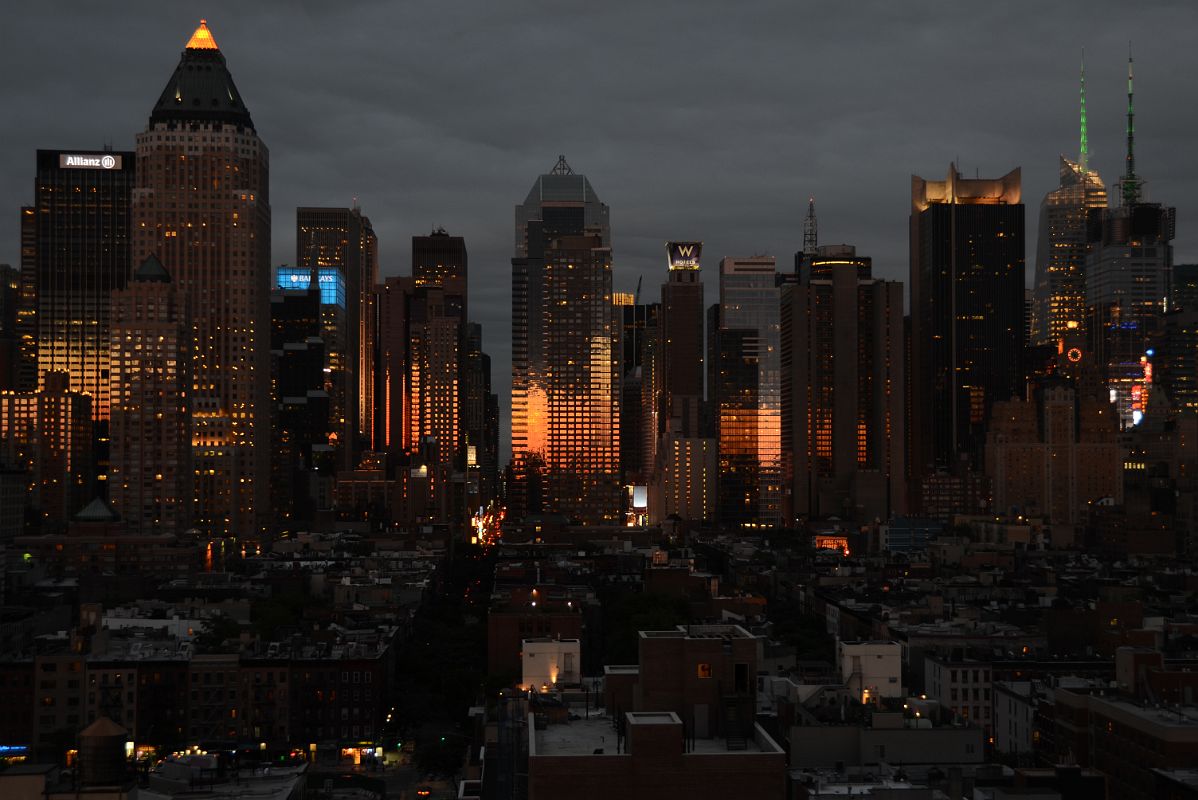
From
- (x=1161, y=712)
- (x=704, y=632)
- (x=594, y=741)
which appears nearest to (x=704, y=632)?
(x=704, y=632)

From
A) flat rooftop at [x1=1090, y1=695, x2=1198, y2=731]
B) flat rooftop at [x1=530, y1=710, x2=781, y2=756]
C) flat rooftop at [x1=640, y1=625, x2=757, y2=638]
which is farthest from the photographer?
flat rooftop at [x1=1090, y1=695, x2=1198, y2=731]

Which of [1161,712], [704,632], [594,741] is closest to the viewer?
[594,741]

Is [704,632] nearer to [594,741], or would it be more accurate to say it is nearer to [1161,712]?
[594,741]

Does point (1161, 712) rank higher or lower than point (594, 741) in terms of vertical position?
lower

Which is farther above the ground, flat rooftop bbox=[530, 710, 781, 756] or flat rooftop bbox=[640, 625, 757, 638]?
flat rooftop bbox=[640, 625, 757, 638]

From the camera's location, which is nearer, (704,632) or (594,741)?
(594,741)

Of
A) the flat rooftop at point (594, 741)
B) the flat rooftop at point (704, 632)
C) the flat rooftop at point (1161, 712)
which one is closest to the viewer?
the flat rooftop at point (594, 741)

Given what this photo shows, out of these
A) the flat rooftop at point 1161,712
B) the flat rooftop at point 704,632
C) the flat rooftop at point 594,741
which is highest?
the flat rooftop at point 704,632

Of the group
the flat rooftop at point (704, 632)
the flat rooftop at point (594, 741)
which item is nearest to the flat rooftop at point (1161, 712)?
the flat rooftop at point (704, 632)

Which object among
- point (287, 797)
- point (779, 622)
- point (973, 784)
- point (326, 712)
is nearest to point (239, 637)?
point (326, 712)

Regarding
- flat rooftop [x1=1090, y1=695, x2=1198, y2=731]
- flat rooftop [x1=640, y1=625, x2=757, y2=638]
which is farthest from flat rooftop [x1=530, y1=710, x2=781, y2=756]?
flat rooftop [x1=1090, y1=695, x2=1198, y2=731]

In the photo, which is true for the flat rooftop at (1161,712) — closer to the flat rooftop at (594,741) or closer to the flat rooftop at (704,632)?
the flat rooftop at (704,632)

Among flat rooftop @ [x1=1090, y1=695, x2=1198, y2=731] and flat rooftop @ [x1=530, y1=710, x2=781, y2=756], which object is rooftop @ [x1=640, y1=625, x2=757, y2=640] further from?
flat rooftop @ [x1=1090, y1=695, x2=1198, y2=731]
